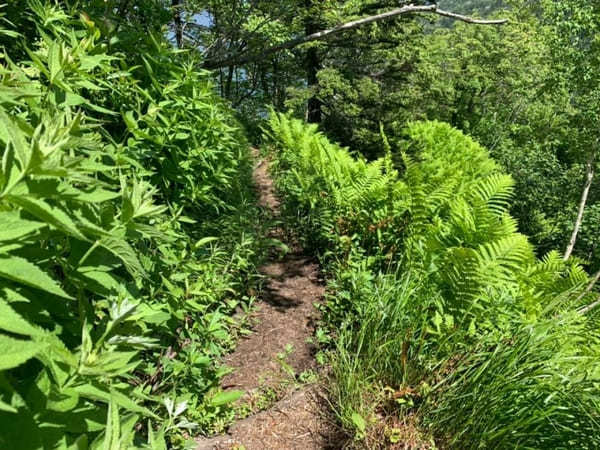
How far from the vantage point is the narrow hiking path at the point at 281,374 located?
2498mm

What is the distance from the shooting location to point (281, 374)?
300cm

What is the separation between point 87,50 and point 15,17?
905mm

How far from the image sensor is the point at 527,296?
9.59 ft

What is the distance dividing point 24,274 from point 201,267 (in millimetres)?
1920

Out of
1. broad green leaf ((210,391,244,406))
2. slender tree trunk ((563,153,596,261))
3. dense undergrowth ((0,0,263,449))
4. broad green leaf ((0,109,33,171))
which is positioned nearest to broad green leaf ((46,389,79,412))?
dense undergrowth ((0,0,263,449))

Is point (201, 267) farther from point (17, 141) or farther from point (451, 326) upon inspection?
point (17, 141)

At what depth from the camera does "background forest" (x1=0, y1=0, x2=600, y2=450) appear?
90 cm

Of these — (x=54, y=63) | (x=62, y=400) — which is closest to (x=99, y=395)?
(x=62, y=400)

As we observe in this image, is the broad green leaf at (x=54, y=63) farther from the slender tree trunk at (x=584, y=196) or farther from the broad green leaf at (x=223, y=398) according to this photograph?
the slender tree trunk at (x=584, y=196)

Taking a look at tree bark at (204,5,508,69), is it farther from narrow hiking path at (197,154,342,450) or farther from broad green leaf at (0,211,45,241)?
broad green leaf at (0,211,45,241)

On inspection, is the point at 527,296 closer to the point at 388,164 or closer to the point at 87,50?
the point at 388,164

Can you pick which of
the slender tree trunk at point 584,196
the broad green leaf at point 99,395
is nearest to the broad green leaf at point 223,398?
the broad green leaf at point 99,395

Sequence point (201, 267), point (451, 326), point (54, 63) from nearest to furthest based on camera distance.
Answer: point (54, 63) → point (201, 267) → point (451, 326)

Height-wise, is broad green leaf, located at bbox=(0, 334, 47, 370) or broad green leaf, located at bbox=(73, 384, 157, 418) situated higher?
broad green leaf, located at bbox=(0, 334, 47, 370)
